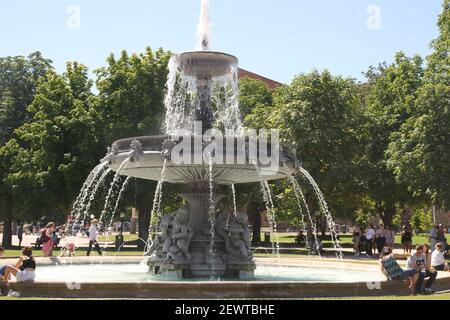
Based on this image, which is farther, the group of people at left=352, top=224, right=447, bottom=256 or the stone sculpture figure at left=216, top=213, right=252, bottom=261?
the group of people at left=352, top=224, right=447, bottom=256

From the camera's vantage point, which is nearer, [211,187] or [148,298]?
[148,298]

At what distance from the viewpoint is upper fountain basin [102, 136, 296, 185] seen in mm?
13469

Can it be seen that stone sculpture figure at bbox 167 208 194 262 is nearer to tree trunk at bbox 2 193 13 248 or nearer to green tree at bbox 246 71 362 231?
green tree at bbox 246 71 362 231

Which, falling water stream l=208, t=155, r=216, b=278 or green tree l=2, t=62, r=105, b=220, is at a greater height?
green tree l=2, t=62, r=105, b=220

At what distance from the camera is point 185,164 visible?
13.7 metres

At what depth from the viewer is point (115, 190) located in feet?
122

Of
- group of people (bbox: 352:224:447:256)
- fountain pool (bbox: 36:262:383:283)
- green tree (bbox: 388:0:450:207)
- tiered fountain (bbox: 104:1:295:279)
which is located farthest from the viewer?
group of people (bbox: 352:224:447:256)

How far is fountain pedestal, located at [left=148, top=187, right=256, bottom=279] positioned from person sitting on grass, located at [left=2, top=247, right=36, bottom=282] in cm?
365

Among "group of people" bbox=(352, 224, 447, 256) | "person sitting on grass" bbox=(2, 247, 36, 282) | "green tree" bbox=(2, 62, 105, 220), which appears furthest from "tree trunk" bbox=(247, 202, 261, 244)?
"person sitting on grass" bbox=(2, 247, 36, 282)

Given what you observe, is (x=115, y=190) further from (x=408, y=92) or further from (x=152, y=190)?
(x=408, y=92)

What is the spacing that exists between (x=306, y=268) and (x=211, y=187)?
510 centimetres

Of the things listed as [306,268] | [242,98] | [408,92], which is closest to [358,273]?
[306,268]

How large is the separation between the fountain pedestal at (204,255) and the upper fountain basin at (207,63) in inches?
118

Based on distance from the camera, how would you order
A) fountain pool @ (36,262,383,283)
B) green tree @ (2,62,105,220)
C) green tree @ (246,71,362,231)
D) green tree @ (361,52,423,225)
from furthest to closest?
green tree @ (361,52,423,225) < green tree @ (2,62,105,220) < green tree @ (246,71,362,231) < fountain pool @ (36,262,383,283)
